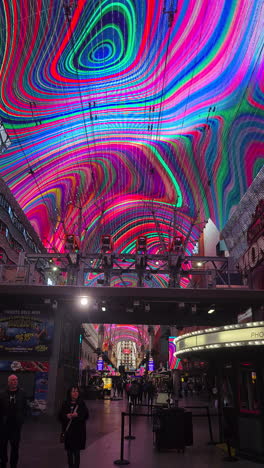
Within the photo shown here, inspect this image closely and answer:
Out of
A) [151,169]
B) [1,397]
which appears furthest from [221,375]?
[151,169]

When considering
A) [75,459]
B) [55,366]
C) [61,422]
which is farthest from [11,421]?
[55,366]

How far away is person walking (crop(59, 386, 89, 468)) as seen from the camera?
6.48m

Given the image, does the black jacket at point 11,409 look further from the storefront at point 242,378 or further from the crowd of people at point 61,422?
the storefront at point 242,378

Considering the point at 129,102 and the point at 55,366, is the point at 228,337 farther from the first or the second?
the point at 129,102

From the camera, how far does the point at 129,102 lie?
31.6m

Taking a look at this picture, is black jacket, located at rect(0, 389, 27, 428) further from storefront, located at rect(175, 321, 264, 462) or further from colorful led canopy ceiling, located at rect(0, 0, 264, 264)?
colorful led canopy ceiling, located at rect(0, 0, 264, 264)

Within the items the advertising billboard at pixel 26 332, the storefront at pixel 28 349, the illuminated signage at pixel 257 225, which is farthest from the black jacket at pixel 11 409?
the illuminated signage at pixel 257 225

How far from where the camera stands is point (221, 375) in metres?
11.4

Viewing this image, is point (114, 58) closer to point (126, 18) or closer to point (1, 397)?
point (126, 18)

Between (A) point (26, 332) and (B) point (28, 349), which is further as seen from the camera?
(A) point (26, 332)

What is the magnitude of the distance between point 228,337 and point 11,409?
204 inches

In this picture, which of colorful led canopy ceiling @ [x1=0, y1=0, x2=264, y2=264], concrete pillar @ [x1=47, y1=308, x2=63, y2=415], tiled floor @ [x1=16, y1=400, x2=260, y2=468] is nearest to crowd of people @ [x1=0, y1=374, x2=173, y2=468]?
tiled floor @ [x1=16, y1=400, x2=260, y2=468]

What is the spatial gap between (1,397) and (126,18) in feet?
80.2

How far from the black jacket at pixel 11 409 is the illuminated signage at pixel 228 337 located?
4.91 metres
